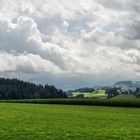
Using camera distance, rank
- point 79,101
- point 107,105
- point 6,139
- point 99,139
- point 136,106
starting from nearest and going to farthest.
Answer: point 6,139 → point 99,139 → point 136,106 → point 107,105 → point 79,101

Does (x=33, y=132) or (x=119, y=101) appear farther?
(x=119, y=101)

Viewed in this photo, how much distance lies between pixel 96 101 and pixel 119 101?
9695 mm

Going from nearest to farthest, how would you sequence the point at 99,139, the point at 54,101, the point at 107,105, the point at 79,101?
1. the point at 99,139
2. the point at 107,105
3. the point at 79,101
4. the point at 54,101

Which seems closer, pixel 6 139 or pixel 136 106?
pixel 6 139

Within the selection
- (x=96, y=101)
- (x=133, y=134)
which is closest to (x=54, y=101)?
(x=96, y=101)

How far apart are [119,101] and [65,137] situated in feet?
299

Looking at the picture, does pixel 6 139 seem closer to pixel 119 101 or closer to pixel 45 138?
pixel 45 138

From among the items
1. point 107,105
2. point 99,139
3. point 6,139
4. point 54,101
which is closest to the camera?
point 6,139

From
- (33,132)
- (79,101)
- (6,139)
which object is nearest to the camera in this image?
(6,139)

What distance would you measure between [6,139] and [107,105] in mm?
96883

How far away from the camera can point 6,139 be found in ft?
98.4

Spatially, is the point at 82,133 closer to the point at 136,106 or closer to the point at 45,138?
the point at 45,138

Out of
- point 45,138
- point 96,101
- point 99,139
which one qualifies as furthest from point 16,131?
point 96,101

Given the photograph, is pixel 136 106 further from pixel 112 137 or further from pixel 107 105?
pixel 112 137
